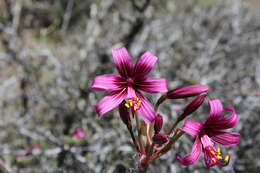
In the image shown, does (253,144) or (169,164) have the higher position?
(169,164)

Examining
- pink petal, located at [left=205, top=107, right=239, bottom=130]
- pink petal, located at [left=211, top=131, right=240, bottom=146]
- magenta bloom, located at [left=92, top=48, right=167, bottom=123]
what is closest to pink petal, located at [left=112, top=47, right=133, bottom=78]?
magenta bloom, located at [left=92, top=48, right=167, bottom=123]

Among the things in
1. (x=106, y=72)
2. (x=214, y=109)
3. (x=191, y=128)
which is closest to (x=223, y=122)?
(x=214, y=109)

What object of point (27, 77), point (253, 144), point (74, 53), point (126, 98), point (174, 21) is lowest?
point (253, 144)

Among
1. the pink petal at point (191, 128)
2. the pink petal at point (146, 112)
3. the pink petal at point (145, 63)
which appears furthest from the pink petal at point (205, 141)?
the pink petal at point (145, 63)

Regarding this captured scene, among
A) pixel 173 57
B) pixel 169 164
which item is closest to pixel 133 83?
pixel 169 164

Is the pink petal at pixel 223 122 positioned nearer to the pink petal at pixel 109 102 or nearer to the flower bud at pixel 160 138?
the flower bud at pixel 160 138

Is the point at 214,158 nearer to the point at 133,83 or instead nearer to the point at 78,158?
the point at 133,83
